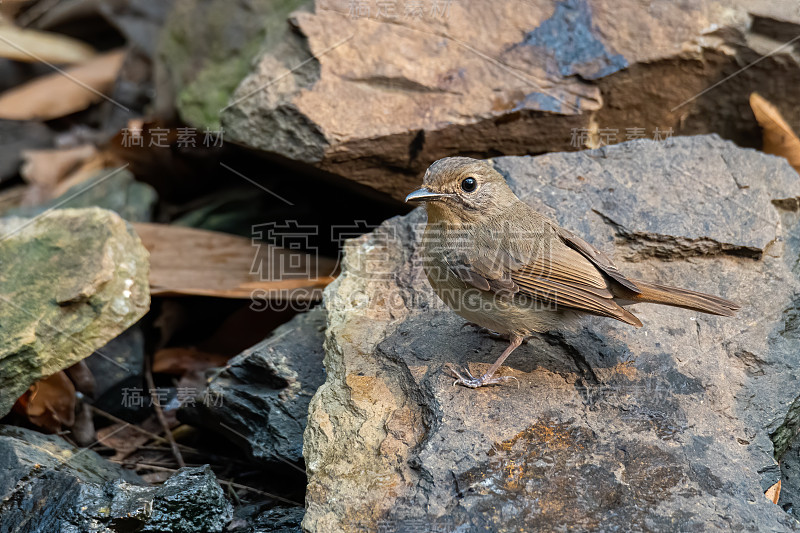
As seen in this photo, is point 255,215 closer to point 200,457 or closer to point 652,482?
point 200,457

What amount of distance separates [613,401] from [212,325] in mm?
3156

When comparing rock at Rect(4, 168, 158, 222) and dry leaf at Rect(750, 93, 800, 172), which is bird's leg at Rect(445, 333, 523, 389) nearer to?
dry leaf at Rect(750, 93, 800, 172)

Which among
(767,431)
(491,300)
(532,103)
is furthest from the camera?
(532,103)

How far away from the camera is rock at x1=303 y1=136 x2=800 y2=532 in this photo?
340 cm

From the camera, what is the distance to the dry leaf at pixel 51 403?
15.8 feet

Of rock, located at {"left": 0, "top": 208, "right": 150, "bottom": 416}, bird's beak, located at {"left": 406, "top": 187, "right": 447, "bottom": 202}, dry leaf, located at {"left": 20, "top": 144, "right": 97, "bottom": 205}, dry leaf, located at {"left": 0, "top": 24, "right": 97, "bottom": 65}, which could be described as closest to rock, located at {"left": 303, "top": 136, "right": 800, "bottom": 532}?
bird's beak, located at {"left": 406, "top": 187, "right": 447, "bottom": 202}

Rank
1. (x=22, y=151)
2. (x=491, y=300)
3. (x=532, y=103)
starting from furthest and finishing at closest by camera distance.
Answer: (x=22, y=151), (x=532, y=103), (x=491, y=300)

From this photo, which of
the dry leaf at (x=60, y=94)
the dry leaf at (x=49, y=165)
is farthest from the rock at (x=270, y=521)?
the dry leaf at (x=60, y=94)

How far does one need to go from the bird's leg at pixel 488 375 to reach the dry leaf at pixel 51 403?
255 centimetres

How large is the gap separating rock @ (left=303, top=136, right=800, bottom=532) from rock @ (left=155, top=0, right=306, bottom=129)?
7.24 feet

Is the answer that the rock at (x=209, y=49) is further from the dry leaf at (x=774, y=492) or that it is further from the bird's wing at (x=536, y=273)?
the dry leaf at (x=774, y=492)

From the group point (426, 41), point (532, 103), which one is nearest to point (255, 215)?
point (426, 41)

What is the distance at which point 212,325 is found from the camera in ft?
19.2

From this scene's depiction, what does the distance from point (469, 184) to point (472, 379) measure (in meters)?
1.05
